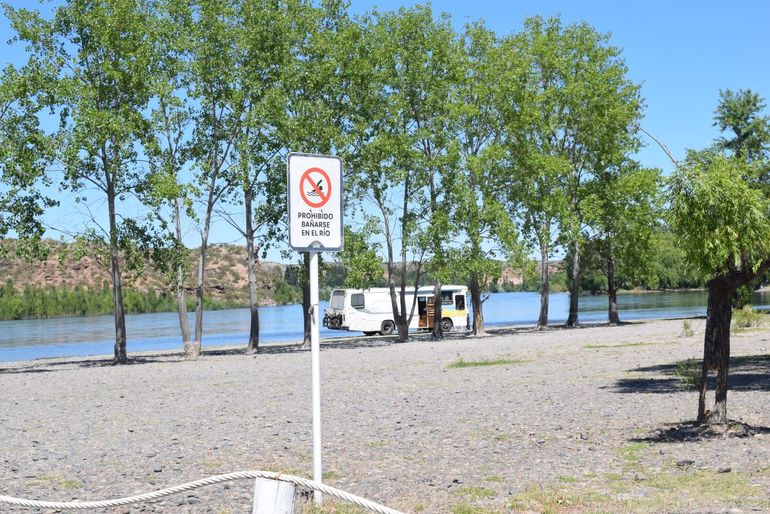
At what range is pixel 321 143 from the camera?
35719 millimetres

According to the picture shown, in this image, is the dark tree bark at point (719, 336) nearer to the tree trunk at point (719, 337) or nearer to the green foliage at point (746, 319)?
the tree trunk at point (719, 337)

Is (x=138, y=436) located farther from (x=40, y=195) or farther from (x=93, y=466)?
(x=40, y=195)

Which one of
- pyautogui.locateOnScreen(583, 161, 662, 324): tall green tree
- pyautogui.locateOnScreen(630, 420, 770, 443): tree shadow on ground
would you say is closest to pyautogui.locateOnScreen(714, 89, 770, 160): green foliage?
pyautogui.locateOnScreen(583, 161, 662, 324): tall green tree

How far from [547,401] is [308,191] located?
8616mm

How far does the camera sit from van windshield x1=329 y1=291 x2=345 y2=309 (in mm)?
58353

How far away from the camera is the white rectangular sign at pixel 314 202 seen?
25.9ft

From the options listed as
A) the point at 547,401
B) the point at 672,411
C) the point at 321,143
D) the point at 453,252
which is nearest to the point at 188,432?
the point at 547,401

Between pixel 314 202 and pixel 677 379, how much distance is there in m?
11.9

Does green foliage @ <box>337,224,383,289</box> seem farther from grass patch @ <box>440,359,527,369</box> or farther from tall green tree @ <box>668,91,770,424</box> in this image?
tall green tree @ <box>668,91,770,424</box>

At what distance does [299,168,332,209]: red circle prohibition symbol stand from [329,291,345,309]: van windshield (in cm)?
5010

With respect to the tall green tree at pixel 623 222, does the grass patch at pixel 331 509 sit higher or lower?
lower

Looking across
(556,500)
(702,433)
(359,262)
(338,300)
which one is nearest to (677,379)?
(702,433)

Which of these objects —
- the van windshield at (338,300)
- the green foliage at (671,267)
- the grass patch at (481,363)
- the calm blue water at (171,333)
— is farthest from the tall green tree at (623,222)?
the grass patch at (481,363)

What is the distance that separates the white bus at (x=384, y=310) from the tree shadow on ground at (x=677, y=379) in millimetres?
36064
